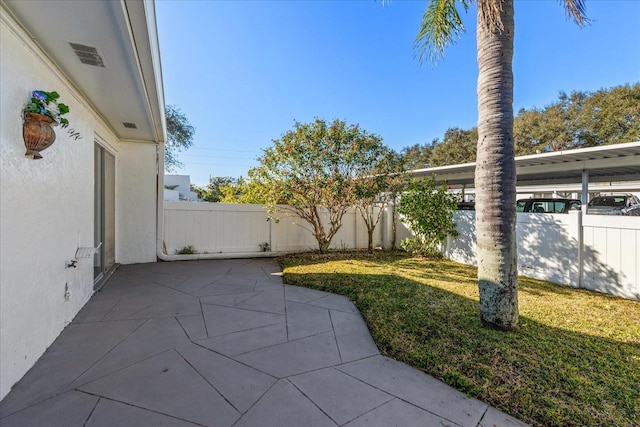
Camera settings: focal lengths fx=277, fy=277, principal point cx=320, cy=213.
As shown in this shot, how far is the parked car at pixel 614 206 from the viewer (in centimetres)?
1147

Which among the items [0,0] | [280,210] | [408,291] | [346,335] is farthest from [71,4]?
[280,210]

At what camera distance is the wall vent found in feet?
8.69

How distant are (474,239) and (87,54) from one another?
7173mm

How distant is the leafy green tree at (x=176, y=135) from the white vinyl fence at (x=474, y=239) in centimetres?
864

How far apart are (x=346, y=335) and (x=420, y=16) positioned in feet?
15.7

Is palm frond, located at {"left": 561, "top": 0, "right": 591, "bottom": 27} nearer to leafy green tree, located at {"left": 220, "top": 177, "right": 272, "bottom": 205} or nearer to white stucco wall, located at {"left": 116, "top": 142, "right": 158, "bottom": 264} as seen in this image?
leafy green tree, located at {"left": 220, "top": 177, "right": 272, "bottom": 205}

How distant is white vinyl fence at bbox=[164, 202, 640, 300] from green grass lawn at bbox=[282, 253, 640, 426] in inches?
16.1

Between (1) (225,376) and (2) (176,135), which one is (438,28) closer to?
(1) (225,376)

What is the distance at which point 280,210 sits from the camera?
24.4ft

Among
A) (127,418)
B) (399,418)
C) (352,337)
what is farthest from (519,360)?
(127,418)

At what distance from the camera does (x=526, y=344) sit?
257 centimetres

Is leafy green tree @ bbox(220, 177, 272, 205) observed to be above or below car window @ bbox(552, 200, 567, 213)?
above

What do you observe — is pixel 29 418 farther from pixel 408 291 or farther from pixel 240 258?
pixel 240 258

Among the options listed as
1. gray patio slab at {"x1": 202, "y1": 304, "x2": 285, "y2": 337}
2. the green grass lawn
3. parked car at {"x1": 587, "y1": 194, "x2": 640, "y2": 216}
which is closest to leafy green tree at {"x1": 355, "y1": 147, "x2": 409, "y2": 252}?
the green grass lawn
